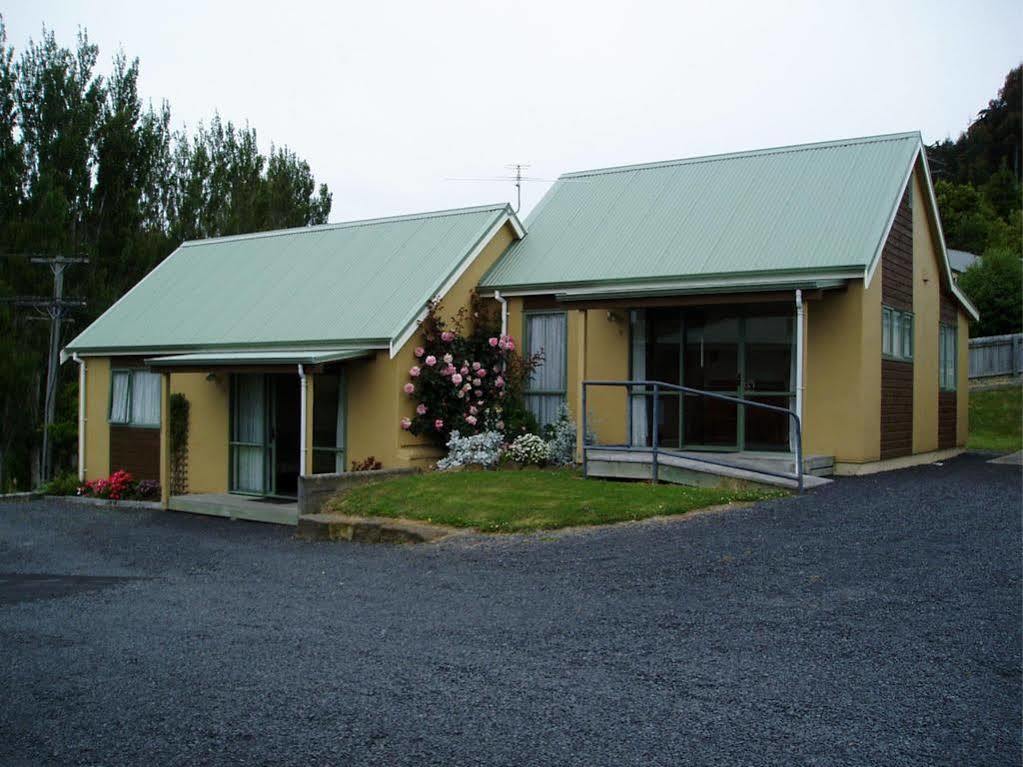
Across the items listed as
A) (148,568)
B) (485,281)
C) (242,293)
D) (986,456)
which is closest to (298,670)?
(148,568)

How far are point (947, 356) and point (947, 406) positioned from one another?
3.38 ft

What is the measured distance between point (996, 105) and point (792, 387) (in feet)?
206

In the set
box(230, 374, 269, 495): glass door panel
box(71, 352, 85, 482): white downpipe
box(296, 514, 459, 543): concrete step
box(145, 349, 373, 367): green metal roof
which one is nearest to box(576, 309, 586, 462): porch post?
box(145, 349, 373, 367): green metal roof

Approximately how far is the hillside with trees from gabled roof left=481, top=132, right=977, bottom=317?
724 inches

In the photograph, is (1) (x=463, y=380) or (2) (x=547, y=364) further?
(2) (x=547, y=364)

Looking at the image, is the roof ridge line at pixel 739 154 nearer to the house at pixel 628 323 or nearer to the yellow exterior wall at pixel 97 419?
the house at pixel 628 323

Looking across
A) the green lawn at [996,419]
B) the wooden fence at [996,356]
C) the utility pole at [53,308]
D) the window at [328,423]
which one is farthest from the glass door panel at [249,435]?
the wooden fence at [996,356]

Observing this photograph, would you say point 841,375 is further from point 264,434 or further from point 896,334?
point 264,434

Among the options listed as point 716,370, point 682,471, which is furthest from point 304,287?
point 682,471

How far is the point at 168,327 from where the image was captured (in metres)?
20.3

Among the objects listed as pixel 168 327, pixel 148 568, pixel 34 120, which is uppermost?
pixel 34 120

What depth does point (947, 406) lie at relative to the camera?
20.4 meters

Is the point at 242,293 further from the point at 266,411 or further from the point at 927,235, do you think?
the point at 927,235

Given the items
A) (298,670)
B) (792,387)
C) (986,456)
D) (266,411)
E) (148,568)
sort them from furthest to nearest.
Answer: (986,456)
(266,411)
(792,387)
(148,568)
(298,670)
